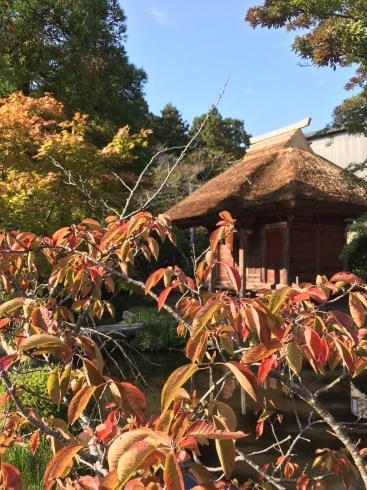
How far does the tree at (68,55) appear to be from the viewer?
11.3 m

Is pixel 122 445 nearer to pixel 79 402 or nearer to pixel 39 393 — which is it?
pixel 79 402

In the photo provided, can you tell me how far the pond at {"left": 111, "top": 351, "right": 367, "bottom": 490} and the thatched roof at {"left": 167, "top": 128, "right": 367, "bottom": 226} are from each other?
3.53 m

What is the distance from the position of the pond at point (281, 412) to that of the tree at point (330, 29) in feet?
17.3

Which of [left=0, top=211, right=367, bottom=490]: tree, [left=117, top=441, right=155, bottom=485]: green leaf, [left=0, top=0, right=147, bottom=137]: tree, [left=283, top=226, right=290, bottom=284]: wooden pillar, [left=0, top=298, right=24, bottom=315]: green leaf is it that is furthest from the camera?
[left=0, top=0, right=147, bottom=137]: tree

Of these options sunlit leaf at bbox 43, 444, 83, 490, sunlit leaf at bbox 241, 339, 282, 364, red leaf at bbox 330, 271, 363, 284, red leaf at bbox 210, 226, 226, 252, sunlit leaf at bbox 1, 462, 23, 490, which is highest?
red leaf at bbox 210, 226, 226, 252

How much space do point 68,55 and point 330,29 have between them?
286 inches

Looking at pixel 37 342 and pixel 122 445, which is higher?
pixel 37 342

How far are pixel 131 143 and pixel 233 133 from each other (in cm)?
2114

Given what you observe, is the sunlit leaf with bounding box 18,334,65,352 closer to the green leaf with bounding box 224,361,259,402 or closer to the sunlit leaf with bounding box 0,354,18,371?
the sunlit leaf with bounding box 0,354,18,371

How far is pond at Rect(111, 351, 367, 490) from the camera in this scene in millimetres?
4188

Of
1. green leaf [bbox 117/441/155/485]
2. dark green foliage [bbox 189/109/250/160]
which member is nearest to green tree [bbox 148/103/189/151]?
dark green foliage [bbox 189/109/250/160]

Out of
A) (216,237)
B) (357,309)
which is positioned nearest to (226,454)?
(357,309)

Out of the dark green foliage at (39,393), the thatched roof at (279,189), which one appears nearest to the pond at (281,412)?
the dark green foliage at (39,393)

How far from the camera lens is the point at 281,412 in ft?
18.2
